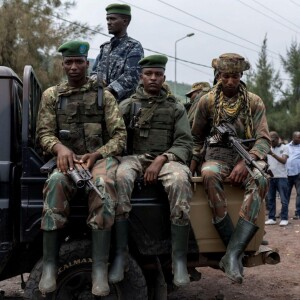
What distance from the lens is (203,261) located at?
14.0 feet

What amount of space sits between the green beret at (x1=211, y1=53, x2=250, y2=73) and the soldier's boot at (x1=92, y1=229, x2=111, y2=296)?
1.72 metres

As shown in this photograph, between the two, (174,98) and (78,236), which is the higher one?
(174,98)

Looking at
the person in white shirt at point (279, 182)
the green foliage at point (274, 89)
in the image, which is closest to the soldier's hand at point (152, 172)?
the person in white shirt at point (279, 182)

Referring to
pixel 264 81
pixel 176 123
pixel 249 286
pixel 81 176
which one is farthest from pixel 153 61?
pixel 264 81

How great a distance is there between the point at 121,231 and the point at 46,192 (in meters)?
0.58

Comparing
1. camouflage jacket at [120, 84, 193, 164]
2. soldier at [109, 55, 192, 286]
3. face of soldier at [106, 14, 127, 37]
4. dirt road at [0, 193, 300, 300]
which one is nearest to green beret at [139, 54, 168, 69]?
soldier at [109, 55, 192, 286]

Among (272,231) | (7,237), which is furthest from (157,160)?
(272,231)

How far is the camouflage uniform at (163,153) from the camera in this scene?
3834 millimetres

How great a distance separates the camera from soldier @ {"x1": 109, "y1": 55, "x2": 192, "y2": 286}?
12.5 ft

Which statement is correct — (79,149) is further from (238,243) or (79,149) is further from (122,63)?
(238,243)

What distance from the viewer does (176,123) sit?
4352mm

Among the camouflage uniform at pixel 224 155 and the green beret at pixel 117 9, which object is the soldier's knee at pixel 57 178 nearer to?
the camouflage uniform at pixel 224 155

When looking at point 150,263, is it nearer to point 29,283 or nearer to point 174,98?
point 29,283

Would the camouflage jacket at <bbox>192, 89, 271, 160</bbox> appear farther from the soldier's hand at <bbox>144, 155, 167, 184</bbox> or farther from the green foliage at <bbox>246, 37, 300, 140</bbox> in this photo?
the green foliage at <bbox>246, 37, 300, 140</bbox>
